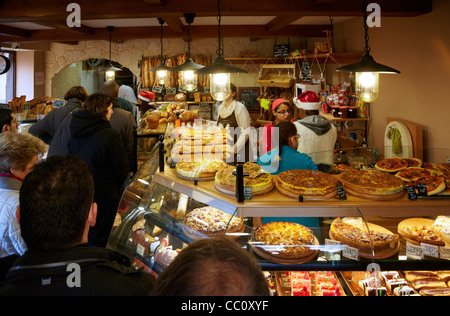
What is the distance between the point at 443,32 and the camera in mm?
3877

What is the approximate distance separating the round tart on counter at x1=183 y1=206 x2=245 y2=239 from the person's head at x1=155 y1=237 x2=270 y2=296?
1317mm

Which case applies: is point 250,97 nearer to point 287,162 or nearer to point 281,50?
point 281,50

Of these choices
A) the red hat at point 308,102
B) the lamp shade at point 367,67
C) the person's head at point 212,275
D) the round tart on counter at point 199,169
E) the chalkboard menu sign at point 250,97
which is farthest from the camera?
the chalkboard menu sign at point 250,97

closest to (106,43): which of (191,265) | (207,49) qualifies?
(207,49)

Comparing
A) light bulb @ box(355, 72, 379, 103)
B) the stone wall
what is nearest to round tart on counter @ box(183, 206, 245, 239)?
light bulb @ box(355, 72, 379, 103)

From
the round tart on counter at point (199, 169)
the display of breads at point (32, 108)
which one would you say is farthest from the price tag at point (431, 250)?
the display of breads at point (32, 108)

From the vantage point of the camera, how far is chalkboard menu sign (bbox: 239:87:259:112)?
27.1 ft

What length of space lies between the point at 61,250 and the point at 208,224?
1.24 metres

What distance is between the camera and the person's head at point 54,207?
126 cm

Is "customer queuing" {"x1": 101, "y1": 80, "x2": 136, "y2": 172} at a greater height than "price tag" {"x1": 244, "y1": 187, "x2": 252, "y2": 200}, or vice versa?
"customer queuing" {"x1": 101, "y1": 80, "x2": 136, "y2": 172}

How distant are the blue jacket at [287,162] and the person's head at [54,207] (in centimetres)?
175

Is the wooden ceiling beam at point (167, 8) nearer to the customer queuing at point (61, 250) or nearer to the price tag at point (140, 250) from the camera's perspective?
the price tag at point (140, 250)

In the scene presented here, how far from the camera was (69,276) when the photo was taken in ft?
3.93

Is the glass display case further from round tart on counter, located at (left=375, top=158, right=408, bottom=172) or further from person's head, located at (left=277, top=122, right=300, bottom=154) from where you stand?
person's head, located at (left=277, top=122, right=300, bottom=154)
